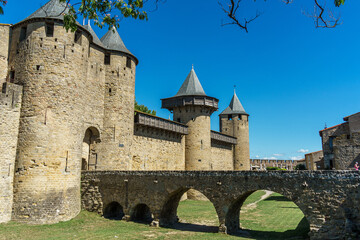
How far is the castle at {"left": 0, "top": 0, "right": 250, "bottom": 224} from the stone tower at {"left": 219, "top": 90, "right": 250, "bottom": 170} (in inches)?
674

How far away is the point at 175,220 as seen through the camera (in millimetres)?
17688

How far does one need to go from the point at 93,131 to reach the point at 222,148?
753 inches

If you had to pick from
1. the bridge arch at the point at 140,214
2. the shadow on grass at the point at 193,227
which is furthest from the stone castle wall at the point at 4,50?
the shadow on grass at the point at 193,227

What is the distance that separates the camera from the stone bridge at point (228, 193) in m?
12.2

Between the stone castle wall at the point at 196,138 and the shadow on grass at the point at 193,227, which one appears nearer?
the shadow on grass at the point at 193,227

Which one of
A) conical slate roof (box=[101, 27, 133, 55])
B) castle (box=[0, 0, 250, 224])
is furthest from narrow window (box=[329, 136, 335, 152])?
conical slate roof (box=[101, 27, 133, 55])

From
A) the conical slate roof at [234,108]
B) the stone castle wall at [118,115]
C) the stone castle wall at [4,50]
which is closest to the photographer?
the stone castle wall at [4,50]

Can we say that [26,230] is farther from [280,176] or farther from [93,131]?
[280,176]

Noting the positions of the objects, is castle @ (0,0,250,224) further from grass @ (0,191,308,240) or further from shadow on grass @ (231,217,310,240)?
shadow on grass @ (231,217,310,240)

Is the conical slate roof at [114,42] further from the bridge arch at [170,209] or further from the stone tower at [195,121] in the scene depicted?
the bridge arch at [170,209]

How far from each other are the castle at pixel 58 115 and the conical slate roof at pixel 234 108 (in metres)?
17.4

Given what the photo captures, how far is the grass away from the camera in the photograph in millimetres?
13367

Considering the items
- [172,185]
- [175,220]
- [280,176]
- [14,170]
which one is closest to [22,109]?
[14,170]

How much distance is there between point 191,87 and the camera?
2958 cm
